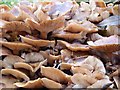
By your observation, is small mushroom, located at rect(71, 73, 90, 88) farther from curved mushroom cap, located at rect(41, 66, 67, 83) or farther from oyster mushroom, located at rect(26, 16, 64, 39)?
oyster mushroom, located at rect(26, 16, 64, 39)

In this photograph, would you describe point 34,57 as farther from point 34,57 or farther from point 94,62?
point 94,62

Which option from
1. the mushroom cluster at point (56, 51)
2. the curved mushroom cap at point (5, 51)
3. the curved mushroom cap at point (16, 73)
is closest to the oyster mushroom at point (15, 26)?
the mushroom cluster at point (56, 51)

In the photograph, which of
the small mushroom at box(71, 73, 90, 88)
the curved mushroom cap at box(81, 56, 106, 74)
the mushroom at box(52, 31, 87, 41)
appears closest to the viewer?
the small mushroom at box(71, 73, 90, 88)

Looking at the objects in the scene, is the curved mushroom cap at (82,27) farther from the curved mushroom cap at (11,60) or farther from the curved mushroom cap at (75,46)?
the curved mushroom cap at (11,60)

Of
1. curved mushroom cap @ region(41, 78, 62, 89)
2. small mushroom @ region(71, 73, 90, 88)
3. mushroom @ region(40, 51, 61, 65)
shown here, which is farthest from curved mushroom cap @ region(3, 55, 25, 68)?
small mushroom @ region(71, 73, 90, 88)

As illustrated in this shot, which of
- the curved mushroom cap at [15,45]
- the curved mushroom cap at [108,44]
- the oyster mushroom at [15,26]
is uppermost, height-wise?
the oyster mushroom at [15,26]
